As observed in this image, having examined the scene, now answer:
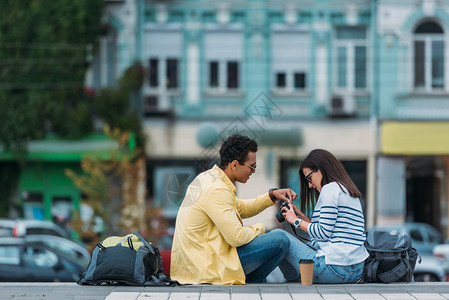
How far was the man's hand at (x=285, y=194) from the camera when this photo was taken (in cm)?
808

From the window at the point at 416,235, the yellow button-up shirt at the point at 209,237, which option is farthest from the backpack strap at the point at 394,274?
the window at the point at 416,235

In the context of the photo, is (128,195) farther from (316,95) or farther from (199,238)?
(199,238)

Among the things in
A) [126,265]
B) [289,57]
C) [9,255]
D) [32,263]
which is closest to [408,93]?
[289,57]

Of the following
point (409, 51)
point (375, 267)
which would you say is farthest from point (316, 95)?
point (375, 267)

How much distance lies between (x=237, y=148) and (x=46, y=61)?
17.9m

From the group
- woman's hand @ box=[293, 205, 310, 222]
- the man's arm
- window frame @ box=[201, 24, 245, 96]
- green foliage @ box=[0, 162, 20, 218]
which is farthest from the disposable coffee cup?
green foliage @ box=[0, 162, 20, 218]

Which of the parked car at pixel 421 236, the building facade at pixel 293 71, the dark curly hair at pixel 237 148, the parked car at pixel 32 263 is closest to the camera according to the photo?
the dark curly hair at pixel 237 148

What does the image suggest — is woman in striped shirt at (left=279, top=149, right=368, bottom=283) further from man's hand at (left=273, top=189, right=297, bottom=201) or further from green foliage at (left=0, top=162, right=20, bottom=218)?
green foliage at (left=0, top=162, right=20, bottom=218)

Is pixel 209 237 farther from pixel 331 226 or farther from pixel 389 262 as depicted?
pixel 389 262

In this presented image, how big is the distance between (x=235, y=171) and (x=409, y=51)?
18.0 metres

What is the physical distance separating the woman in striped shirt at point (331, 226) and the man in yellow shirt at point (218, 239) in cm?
23

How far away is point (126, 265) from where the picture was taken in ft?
25.3

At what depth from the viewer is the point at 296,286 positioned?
7.67 metres

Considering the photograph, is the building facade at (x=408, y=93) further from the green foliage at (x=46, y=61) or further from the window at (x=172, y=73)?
the green foliage at (x=46, y=61)
